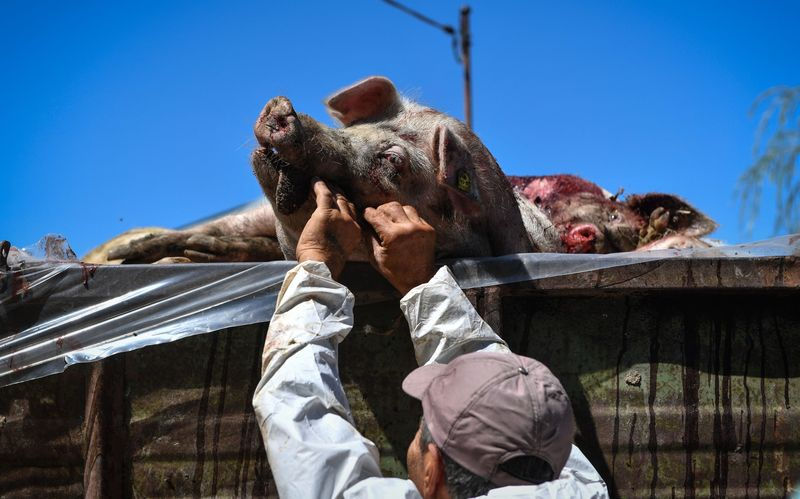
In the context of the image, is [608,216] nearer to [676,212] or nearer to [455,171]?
[676,212]

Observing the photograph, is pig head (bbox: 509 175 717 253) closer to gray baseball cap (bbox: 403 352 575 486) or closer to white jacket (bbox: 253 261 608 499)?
white jacket (bbox: 253 261 608 499)

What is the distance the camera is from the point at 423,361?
100 inches

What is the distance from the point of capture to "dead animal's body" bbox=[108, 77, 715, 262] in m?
2.87

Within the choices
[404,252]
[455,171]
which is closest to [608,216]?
[455,171]

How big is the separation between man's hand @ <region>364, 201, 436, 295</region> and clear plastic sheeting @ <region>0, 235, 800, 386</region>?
13 centimetres

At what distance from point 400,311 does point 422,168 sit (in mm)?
701

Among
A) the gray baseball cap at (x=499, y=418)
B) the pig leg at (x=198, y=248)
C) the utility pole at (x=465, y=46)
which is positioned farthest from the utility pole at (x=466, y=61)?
the gray baseball cap at (x=499, y=418)

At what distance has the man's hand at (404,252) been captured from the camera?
2660mm

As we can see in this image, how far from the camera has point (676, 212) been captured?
5.14m

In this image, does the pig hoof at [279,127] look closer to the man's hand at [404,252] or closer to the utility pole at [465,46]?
the man's hand at [404,252]

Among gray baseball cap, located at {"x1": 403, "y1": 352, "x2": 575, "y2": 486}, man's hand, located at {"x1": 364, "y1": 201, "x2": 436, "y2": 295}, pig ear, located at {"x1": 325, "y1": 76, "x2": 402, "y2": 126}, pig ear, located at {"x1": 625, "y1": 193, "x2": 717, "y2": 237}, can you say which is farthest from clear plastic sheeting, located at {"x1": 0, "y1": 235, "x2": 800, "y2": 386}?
pig ear, located at {"x1": 625, "y1": 193, "x2": 717, "y2": 237}

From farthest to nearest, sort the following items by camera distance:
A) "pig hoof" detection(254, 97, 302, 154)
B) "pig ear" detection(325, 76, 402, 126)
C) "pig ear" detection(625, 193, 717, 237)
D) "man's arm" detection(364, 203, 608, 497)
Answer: "pig ear" detection(625, 193, 717, 237)
"pig ear" detection(325, 76, 402, 126)
"pig hoof" detection(254, 97, 302, 154)
"man's arm" detection(364, 203, 608, 497)

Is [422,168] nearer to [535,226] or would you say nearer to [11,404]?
[535,226]

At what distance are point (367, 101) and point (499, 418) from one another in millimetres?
2043
